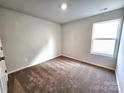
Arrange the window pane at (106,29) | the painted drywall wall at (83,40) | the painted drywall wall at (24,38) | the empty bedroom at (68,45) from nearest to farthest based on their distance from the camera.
Result: the empty bedroom at (68,45), the painted drywall wall at (24,38), the window pane at (106,29), the painted drywall wall at (83,40)

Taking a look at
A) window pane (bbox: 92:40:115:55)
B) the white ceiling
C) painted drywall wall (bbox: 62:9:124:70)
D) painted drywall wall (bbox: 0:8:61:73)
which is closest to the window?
window pane (bbox: 92:40:115:55)

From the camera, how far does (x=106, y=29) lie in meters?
2.78

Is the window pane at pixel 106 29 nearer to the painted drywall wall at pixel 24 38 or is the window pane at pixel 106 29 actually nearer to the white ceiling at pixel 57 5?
the white ceiling at pixel 57 5

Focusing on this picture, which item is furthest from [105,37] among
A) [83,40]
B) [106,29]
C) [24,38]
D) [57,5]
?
[24,38]

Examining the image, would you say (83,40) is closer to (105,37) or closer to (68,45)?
(105,37)

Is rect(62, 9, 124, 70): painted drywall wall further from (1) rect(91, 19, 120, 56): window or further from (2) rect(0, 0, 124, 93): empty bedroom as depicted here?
(1) rect(91, 19, 120, 56): window

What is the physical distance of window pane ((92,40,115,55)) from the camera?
268 centimetres

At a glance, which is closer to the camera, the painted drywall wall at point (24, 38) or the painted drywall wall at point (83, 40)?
the painted drywall wall at point (24, 38)

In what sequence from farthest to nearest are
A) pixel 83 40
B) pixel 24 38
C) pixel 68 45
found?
pixel 68 45, pixel 83 40, pixel 24 38

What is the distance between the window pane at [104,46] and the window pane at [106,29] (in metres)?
0.25

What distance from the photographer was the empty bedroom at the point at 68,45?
1828 millimetres

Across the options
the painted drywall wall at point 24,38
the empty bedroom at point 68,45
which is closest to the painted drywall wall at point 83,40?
the empty bedroom at point 68,45

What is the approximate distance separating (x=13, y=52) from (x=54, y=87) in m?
1.99

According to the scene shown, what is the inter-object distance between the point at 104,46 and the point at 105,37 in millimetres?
398
